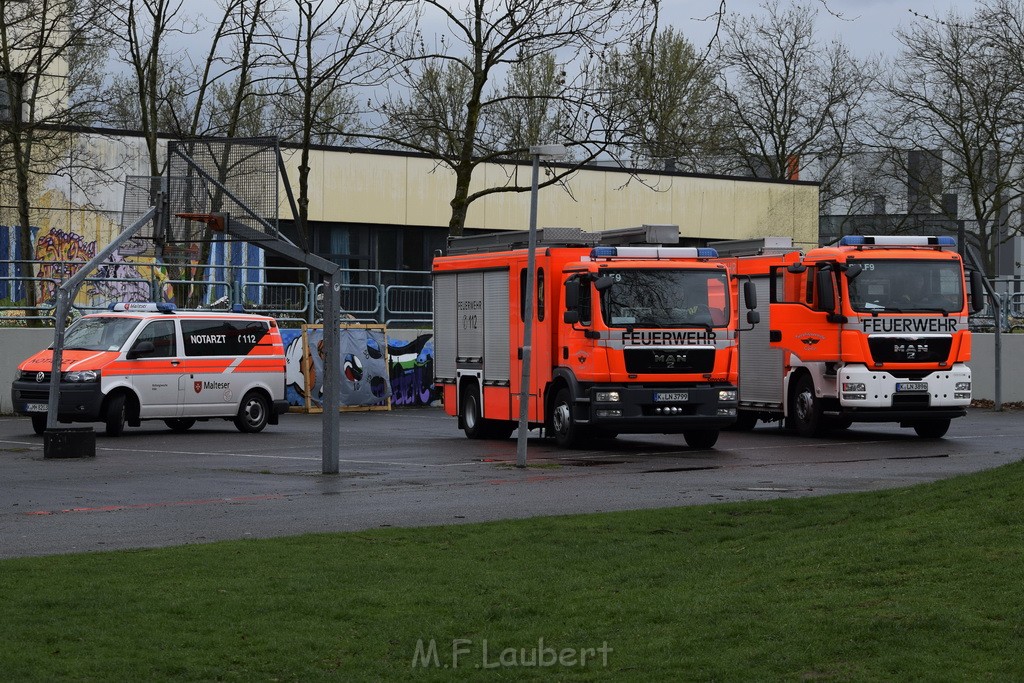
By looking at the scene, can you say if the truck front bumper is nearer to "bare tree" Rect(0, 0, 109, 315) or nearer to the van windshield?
the van windshield

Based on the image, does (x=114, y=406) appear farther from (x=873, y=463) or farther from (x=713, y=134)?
(x=713, y=134)

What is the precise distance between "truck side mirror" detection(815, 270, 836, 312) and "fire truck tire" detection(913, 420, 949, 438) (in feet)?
9.80

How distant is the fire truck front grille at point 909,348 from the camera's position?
23.7 m

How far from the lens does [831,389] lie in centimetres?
2403

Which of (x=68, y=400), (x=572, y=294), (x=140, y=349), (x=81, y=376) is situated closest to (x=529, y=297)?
(x=572, y=294)

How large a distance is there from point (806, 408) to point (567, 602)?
16.5 m

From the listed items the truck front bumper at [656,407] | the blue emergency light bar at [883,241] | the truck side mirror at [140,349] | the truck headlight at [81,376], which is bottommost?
the truck front bumper at [656,407]

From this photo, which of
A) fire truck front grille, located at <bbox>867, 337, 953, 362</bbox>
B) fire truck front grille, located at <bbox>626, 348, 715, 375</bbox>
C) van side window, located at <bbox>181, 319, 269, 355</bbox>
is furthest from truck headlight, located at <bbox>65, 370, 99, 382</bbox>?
fire truck front grille, located at <bbox>867, 337, 953, 362</bbox>

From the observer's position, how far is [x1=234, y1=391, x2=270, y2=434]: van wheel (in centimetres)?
2581

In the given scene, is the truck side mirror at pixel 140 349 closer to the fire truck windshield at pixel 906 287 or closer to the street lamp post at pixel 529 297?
the street lamp post at pixel 529 297

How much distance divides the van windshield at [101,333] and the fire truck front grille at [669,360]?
8070 mm

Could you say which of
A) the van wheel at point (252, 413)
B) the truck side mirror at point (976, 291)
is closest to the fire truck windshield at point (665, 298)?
the truck side mirror at point (976, 291)

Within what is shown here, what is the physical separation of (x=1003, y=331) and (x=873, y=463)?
763 inches

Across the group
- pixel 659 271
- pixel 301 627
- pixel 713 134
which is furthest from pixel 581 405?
pixel 713 134
